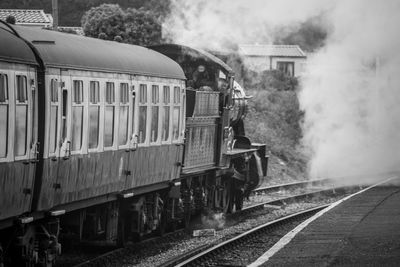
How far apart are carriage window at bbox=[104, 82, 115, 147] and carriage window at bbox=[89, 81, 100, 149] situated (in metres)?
0.33

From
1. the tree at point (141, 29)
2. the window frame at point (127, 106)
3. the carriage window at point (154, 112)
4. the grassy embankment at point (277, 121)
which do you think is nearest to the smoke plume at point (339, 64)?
the grassy embankment at point (277, 121)

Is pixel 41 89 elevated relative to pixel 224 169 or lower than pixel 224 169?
elevated

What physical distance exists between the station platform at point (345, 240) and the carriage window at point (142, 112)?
2.64 metres

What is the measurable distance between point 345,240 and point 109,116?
414 cm

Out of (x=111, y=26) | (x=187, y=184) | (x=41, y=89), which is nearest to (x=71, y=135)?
(x=41, y=89)

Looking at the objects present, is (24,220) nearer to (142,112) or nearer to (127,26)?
(142,112)

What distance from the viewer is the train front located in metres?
17.7

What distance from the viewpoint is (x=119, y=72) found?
13234 millimetres

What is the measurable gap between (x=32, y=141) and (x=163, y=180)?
570cm

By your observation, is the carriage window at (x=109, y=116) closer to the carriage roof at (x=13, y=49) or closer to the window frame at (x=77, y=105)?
the window frame at (x=77, y=105)

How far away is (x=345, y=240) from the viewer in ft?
46.5

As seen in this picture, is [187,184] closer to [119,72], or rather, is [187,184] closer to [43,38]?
[119,72]

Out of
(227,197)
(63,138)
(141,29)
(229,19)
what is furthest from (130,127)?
(141,29)

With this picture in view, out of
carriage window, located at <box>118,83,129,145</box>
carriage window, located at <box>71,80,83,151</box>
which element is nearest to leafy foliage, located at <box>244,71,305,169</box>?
carriage window, located at <box>118,83,129,145</box>
